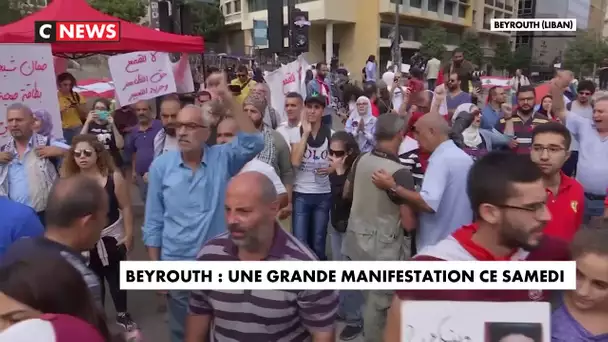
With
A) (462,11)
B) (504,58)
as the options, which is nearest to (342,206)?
(504,58)

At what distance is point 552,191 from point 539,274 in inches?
52.9

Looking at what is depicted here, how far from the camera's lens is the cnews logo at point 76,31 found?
24.8 ft

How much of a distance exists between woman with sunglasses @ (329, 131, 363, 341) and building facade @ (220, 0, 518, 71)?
110 ft

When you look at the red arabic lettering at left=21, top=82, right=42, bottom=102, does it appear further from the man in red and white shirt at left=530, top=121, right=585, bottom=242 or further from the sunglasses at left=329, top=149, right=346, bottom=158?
the man in red and white shirt at left=530, top=121, right=585, bottom=242

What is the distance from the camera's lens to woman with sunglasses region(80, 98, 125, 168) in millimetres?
5734

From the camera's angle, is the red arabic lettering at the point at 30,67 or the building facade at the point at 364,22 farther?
the building facade at the point at 364,22

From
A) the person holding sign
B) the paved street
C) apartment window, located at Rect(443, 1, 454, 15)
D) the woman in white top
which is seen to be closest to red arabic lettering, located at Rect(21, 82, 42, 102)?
the paved street

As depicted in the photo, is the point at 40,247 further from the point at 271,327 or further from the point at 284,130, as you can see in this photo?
the point at 284,130

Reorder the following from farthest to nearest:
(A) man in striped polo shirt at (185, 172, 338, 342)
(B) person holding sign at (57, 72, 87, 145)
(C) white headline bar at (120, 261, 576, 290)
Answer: (B) person holding sign at (57, 72, 87, 145)
(A) man in striped polo shirt at (185, 172, 338, 342)
(C) white headline bar at (120, 261, 576, 290)

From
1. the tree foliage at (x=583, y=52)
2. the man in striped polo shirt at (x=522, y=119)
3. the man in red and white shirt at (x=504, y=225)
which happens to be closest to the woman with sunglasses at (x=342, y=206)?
the man in striped polo shirt at (x=522, y=119)

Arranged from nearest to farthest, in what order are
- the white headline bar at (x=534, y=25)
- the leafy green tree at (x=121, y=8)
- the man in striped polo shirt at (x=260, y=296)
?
the man in striped polo shirt at (x=260, y=296) < the white headline bar at (x=534, y=25) < the leafy green tree at (x=121, y=8)

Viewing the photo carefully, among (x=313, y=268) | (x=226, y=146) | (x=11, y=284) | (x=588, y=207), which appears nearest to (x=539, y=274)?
(x=313, y=268)

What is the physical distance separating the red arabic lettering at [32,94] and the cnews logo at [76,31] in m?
3.05

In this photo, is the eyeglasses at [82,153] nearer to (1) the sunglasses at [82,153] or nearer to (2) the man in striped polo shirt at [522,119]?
(1) the sunglasses at [82,153]
